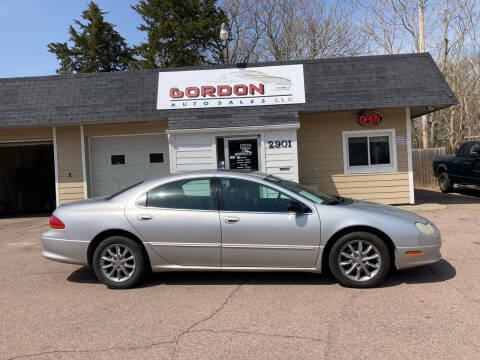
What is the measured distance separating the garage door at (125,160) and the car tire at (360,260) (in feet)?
27.5

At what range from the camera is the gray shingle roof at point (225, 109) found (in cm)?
1090

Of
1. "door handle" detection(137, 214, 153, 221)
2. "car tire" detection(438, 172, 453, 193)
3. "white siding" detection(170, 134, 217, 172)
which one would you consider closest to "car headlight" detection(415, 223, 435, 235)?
"door handle" detection(137, 214, 153, 221)

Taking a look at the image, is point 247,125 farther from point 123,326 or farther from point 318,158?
point 123,326

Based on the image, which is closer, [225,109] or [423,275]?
[423,275]

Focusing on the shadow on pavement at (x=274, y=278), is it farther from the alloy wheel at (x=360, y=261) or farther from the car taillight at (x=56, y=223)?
the car taillight at (x=56, y=223)

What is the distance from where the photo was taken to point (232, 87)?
11.5 meters

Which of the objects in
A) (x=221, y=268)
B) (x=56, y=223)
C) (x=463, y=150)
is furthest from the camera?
(x=463, y=150)

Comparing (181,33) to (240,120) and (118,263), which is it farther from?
(118,263)

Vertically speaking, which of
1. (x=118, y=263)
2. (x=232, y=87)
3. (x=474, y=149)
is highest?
(x=232, y=87)

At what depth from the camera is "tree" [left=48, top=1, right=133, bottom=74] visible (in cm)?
3325

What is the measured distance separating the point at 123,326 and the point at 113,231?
4.92ft

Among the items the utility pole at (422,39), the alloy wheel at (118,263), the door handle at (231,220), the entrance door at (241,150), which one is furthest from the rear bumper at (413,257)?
the utility pole at (422,39)

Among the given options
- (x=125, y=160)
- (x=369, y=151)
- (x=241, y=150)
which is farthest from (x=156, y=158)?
(x=369, y=151)

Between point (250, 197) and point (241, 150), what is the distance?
614cm
